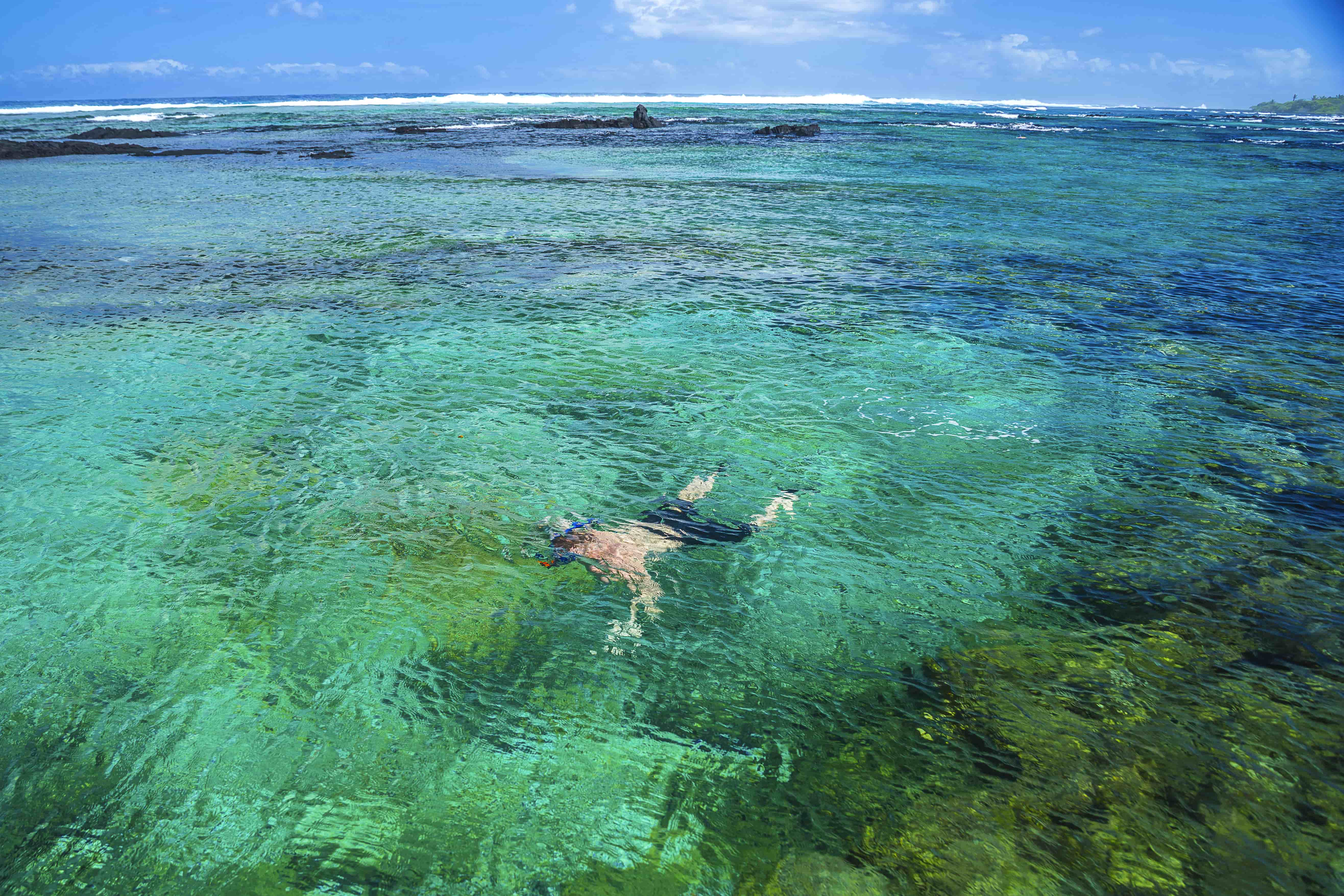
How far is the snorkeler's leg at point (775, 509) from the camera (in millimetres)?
5703

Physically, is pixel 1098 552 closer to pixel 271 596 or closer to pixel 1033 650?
pixel 1033 650

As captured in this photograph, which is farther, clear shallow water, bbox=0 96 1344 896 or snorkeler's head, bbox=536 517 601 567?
snorkeler's head, bbox=536 517 601 567

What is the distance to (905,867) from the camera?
3070 millimetres

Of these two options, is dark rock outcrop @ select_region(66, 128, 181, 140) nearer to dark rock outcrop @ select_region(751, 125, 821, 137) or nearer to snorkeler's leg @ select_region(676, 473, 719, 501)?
dark rock outcrop @ select_region(751, 125, 821, 137)

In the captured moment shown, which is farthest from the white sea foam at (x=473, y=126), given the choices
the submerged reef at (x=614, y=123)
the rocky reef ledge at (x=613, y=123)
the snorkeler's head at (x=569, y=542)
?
the snorkeler's head at (x=569, y=542)

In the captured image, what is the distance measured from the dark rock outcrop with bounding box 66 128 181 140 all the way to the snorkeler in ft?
176

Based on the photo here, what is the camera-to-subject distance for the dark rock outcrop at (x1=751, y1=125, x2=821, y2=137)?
51.8 meters

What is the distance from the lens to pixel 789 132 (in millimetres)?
52812

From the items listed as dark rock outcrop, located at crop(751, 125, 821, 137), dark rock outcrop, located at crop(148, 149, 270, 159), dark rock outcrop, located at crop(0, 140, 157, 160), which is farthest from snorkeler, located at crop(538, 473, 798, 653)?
dark rock outcrop, located at crop(751, 125, 821, 137)

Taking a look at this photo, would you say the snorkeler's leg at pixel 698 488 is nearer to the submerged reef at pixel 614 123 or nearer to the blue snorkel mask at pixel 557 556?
the blue snorkel mask at pixel 557 556

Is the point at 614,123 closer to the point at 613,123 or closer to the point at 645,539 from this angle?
the point at 613,123

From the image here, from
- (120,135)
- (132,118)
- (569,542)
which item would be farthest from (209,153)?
(132,118)

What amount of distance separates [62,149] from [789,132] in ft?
142

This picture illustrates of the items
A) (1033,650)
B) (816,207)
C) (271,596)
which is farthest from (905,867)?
(816,207)
